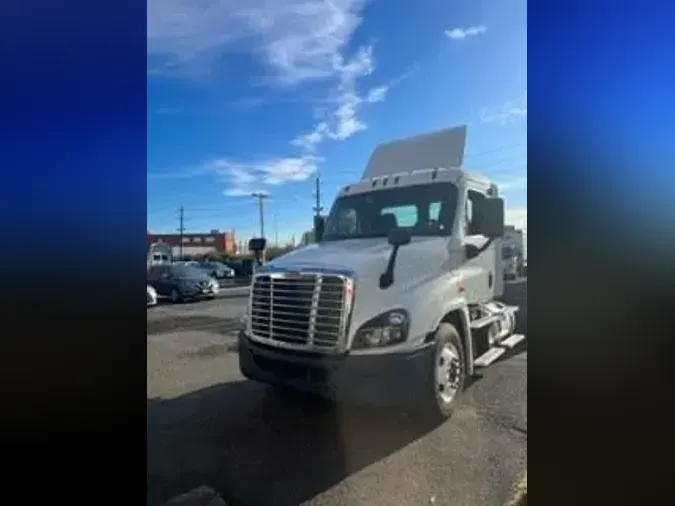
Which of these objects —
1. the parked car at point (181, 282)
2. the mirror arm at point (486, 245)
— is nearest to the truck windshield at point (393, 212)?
the mirror arm at point (486, 245)

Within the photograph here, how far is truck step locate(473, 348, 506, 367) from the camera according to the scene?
1416 millimetres

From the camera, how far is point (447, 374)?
55.4 inches

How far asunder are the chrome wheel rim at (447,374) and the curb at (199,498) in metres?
0.77

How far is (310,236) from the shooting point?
1433 mm

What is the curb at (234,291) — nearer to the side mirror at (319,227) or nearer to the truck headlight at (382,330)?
the side mirror at (319,227)

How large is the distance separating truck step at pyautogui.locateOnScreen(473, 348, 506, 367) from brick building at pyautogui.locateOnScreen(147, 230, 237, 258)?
35.2 inches

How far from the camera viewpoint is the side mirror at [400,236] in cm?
139

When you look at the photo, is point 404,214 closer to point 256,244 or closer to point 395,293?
point 395,293

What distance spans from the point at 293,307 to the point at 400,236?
1.43ft

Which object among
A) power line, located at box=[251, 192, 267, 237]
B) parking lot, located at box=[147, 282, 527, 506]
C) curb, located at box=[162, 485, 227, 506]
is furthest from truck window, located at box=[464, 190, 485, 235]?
curb, located at box=[162, 485, 227, 506]

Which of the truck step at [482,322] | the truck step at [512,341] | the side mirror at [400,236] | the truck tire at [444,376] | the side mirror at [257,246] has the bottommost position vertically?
the truck tire at [444,376]
